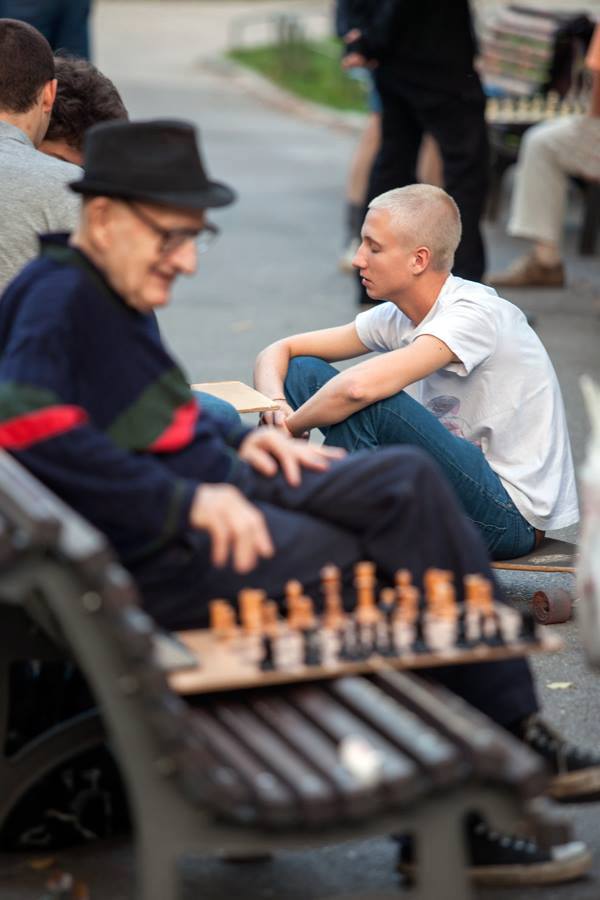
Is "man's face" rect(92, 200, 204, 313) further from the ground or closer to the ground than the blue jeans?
further from the ground

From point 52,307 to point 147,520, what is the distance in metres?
0.44

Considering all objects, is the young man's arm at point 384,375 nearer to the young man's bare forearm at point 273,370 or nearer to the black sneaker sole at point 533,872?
the young man's bare forearm at point 273,370

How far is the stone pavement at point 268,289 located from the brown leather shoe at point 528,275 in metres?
0.11

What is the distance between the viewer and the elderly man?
3248mm

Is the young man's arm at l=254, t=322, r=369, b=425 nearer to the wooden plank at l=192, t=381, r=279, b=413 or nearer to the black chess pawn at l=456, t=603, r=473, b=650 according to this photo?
the wooden plank at l=192, t=381, r=279, b=413

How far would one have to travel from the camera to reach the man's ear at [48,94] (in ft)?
16.6

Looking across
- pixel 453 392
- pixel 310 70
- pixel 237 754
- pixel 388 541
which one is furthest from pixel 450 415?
pixel 310 70

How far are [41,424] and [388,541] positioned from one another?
75 cm

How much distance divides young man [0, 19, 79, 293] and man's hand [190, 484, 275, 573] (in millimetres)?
1460

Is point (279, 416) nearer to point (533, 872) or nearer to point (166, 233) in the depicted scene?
point (166, 233)

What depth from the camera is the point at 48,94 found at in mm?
5074

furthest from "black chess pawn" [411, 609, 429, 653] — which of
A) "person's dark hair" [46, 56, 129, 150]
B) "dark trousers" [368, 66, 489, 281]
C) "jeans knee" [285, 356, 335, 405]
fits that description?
"dark trousers" [368, 66, 489, 281]

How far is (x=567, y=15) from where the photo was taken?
12172 mm

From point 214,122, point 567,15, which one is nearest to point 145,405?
point 567,15
